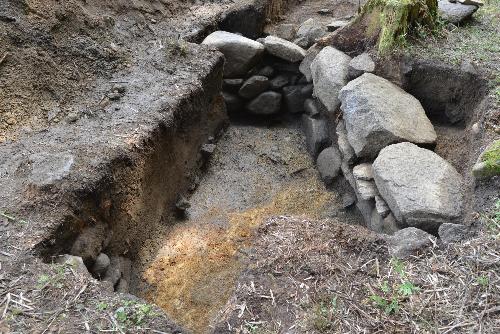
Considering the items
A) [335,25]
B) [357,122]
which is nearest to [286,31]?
[335,25]

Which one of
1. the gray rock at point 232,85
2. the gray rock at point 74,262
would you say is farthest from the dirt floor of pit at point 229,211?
the gray rock at point 74,262

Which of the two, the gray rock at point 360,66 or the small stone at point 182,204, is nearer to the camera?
the small stone at point 182,204

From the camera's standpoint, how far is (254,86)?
20.5 ft

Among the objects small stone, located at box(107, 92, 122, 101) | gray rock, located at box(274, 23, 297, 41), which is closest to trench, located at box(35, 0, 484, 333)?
small stone, located at box(107, 92, 122, 101)

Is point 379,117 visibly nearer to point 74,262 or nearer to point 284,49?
point 284,49

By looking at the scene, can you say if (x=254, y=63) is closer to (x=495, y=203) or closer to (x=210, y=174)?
(x=210, y=174)

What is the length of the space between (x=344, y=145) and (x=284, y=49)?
1.77 metres

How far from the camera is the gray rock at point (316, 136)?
5.69 m

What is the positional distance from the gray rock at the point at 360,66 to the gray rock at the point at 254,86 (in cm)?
137

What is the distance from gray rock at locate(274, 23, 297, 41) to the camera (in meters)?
6.66

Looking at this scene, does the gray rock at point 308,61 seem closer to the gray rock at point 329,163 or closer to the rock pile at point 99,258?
the gray rock at point 329,163

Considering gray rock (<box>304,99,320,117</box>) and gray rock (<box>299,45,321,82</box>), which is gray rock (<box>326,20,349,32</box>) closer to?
gray rock (<box>299,45,321,82</box>)

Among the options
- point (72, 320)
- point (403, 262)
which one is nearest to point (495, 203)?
point (403, 262)

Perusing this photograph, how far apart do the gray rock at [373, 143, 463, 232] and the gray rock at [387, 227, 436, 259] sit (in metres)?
0.37
